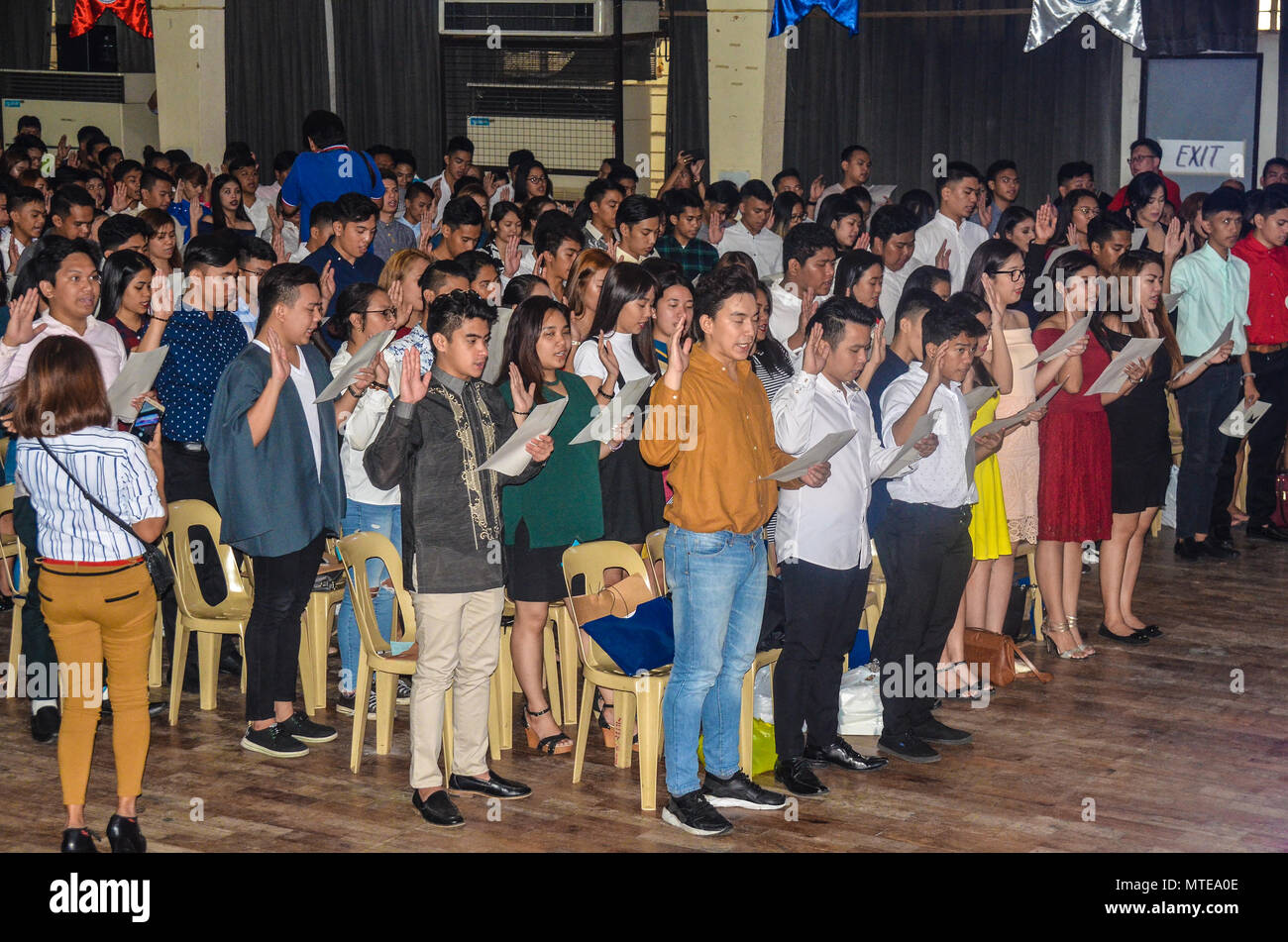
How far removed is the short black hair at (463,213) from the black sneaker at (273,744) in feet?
8.63

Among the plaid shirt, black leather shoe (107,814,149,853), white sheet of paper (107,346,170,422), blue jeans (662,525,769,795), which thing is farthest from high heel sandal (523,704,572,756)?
the plaid shirt

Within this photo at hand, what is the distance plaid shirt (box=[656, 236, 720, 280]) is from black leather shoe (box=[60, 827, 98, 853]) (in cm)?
422

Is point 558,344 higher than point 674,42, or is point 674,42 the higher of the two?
point 674,42

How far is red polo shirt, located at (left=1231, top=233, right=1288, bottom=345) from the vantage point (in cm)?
746

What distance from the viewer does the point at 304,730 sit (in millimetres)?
5070

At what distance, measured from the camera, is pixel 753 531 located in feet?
14.2

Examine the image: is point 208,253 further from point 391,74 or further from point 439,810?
point 391,74

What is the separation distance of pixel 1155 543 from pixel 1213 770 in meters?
3.12

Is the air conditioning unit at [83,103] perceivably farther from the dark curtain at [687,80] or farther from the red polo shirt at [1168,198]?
the red polo shirt at [1168,198]

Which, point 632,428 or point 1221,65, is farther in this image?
point 1221,65

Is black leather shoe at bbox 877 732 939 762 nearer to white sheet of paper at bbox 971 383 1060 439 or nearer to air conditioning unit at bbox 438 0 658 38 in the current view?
white sheet of paper at bbox 971 383 1060 439

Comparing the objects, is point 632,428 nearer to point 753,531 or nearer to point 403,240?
point 753,531

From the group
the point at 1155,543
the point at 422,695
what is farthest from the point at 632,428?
the point at 1155,543

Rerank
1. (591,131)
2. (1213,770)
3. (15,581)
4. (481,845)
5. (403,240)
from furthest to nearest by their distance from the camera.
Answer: (591,131) → (403,240) → (15,581) → (1213,770) → (481,845)
